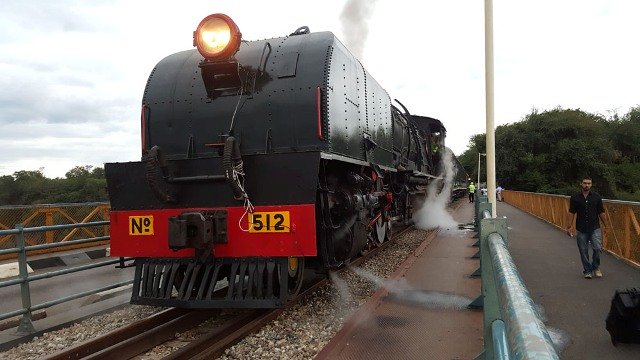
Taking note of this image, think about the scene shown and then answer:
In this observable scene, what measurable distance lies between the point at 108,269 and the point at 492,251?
345 inches

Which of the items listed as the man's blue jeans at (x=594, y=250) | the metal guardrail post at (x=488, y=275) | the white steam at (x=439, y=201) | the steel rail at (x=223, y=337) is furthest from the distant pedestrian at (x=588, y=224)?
the white steam at (x=439, y=201)

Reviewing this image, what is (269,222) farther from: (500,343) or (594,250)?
(594,250)

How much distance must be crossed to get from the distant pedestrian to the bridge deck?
22cm

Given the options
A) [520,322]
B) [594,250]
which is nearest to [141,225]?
[520,322]

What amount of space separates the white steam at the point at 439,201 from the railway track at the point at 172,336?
9.94 m

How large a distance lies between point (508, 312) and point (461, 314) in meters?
4.01

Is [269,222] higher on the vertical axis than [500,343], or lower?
higher

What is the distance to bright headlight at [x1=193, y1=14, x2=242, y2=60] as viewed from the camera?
4582mm

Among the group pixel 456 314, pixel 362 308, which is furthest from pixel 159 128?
pixel 456 314

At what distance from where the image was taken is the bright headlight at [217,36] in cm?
458

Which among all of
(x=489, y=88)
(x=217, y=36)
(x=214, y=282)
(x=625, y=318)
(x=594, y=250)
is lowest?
(x=625, y=318)

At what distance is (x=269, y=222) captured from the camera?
4.47 metres

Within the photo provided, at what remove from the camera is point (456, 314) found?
504cm

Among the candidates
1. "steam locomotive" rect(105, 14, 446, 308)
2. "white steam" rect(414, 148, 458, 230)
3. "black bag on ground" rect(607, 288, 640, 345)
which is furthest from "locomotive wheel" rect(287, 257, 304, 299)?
"white steam" rect(414, 148, 458, 230)
